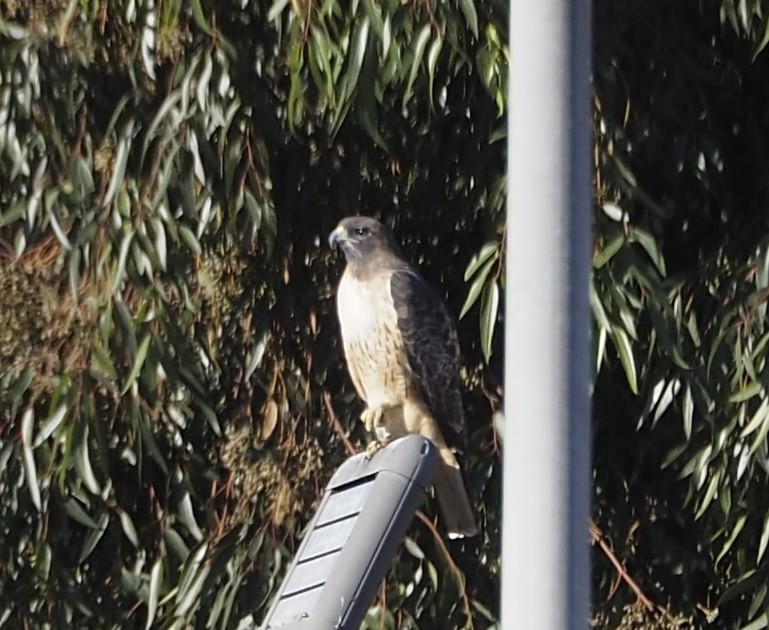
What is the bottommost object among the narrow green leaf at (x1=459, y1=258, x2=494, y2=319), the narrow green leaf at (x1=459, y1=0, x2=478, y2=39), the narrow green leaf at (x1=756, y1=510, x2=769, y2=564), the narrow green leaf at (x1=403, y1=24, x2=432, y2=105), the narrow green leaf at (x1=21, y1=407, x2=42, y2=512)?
the narrow green leaf at (x1=756, y1=510, x2=769, y2=564)

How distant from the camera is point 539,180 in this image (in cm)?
265

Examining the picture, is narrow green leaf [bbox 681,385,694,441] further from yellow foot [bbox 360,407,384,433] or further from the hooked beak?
the hooked beak

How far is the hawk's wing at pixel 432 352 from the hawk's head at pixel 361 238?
0.28 feet

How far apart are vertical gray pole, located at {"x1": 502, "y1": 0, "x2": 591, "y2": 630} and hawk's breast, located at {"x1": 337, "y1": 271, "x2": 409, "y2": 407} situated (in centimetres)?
168

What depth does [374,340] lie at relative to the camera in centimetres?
441

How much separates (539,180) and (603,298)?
5.43 feet

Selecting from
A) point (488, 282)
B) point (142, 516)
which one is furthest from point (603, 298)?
point (142, 516)

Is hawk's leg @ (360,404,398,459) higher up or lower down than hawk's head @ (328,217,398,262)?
lower down

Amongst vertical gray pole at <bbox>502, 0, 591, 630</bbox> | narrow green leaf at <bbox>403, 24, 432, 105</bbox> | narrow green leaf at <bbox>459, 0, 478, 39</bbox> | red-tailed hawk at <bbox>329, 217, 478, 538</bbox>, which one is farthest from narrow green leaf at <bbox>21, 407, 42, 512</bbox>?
vertical gray pole at <bbox>502, 0, 591, 630</bbox>

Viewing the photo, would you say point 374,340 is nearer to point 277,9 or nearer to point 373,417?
point 373,417

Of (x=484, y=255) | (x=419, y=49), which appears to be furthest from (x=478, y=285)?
(x=419, y=49)

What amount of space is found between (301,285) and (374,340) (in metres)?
0.38

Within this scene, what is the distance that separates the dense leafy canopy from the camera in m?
4.36

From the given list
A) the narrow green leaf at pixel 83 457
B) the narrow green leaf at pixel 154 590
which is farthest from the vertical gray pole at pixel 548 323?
the narrow green leaf at pixel 154 590
